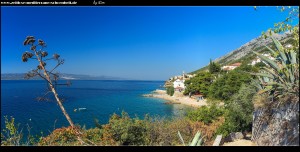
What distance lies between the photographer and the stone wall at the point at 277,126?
3.76 meters

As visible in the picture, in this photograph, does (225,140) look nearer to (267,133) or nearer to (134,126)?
(134,126)

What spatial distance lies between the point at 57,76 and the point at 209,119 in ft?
36.1

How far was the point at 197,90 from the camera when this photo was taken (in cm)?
5431

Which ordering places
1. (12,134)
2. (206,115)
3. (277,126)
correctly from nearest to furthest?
(277,126), (12,134), (206,115)

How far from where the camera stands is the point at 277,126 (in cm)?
479

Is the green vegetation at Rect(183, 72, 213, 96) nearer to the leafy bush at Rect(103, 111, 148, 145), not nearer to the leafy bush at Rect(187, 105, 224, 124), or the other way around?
the leafy bush at Rect(187, 105, 224, 124)

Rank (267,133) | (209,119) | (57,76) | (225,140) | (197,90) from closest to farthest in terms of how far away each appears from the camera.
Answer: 1. (267,133)
2. (57,76)
3. (225,140)
4. (209,119)
5. (197,90)

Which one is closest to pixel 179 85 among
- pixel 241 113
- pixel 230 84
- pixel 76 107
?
pixel 76 107

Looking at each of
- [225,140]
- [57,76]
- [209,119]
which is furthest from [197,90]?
[57,76]

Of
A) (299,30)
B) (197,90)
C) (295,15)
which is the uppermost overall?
(295,15)
